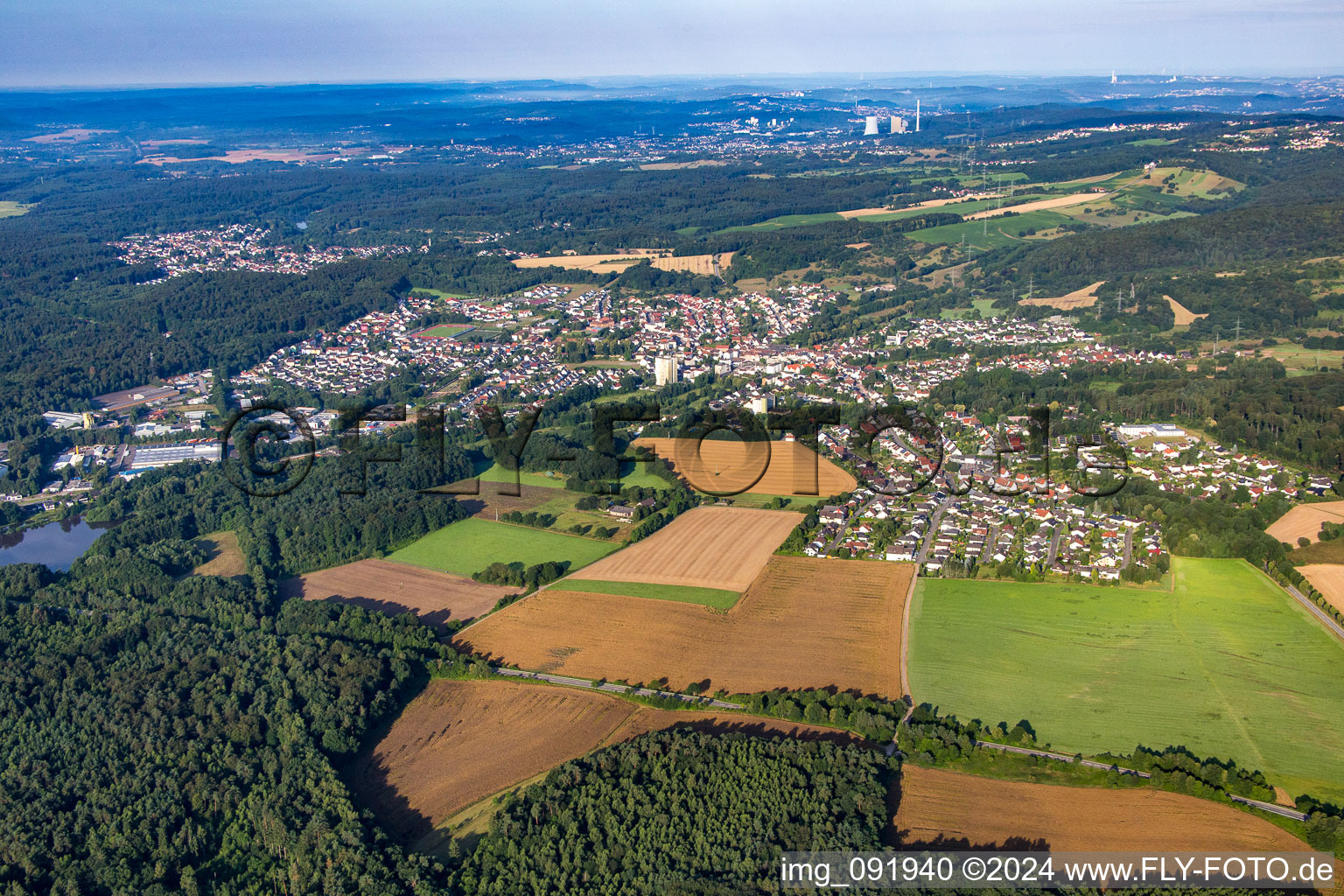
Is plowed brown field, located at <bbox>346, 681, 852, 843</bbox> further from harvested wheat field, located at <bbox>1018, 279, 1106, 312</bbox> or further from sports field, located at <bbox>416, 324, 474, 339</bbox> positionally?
harvested wheat field, located at <bbox>1018, 279, 1106, 312</bbox>

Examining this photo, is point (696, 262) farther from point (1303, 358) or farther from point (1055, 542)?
point (1055, 542)

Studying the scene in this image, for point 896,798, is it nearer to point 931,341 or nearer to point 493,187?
point 931,341

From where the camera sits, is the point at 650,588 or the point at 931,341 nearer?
the point at 650,588

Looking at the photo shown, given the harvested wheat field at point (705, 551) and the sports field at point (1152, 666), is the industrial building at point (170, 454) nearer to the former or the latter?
the harvested wheat field at point (705, 551)

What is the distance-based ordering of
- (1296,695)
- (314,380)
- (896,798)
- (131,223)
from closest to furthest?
(896,798) → (1296,695) → (314,380) → (131,223)

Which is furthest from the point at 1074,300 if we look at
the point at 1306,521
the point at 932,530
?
the point at 932,530

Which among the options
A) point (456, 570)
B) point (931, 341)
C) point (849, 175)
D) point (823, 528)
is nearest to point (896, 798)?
point (823, 528)

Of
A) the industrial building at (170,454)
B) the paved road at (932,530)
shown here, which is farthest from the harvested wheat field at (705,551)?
the industrial building at (170,454)

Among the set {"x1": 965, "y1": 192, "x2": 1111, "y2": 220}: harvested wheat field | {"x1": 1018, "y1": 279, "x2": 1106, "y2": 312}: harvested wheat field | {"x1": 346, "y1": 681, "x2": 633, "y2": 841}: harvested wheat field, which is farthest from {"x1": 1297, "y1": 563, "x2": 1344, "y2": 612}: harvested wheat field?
{"x1": 965, "y1": 192, "x2": 1111, "y2": 220}: harvested wheat field
